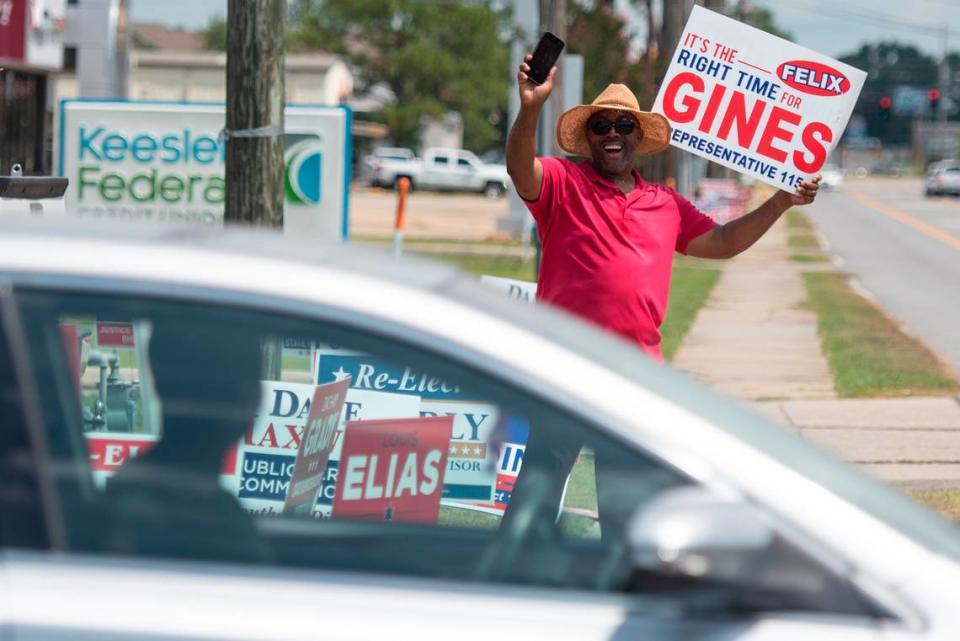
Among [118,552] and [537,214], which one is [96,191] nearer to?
[537,214]

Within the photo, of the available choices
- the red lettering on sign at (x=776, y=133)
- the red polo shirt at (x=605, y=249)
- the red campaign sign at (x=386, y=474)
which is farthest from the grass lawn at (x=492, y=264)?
the red campaign sign at (x=386, y=474)

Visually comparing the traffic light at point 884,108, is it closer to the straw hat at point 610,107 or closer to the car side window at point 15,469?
the straw hat at point 610,107

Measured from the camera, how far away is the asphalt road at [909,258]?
17.7m

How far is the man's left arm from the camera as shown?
17.7 feet

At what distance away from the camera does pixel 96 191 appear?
11695 millimetres

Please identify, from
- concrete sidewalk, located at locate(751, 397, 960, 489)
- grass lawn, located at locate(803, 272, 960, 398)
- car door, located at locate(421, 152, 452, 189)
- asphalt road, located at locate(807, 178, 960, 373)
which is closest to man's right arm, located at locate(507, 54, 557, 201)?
concrete sidewalk, located at locate(751, 397, 960, 489)

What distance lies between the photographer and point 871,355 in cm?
1370

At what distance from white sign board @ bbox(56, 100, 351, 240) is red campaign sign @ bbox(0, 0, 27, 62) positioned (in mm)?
12713

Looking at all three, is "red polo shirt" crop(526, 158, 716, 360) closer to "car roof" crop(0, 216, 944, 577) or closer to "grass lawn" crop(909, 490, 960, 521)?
"car roof" crop(0, 216, 944, 577)

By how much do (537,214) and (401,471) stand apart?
6.62 feet

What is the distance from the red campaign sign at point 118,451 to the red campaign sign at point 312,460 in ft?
1.61

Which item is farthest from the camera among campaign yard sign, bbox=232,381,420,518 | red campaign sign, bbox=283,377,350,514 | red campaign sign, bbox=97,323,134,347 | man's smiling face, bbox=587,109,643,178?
man's smiling face, bbox=587,109,643,178

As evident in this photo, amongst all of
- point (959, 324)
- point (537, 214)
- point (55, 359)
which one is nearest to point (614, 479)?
point (55, 359)

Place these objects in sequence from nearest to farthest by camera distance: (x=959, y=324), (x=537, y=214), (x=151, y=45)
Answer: (x=537, y=214), (x=959, y=324), (x=151, y=45)
